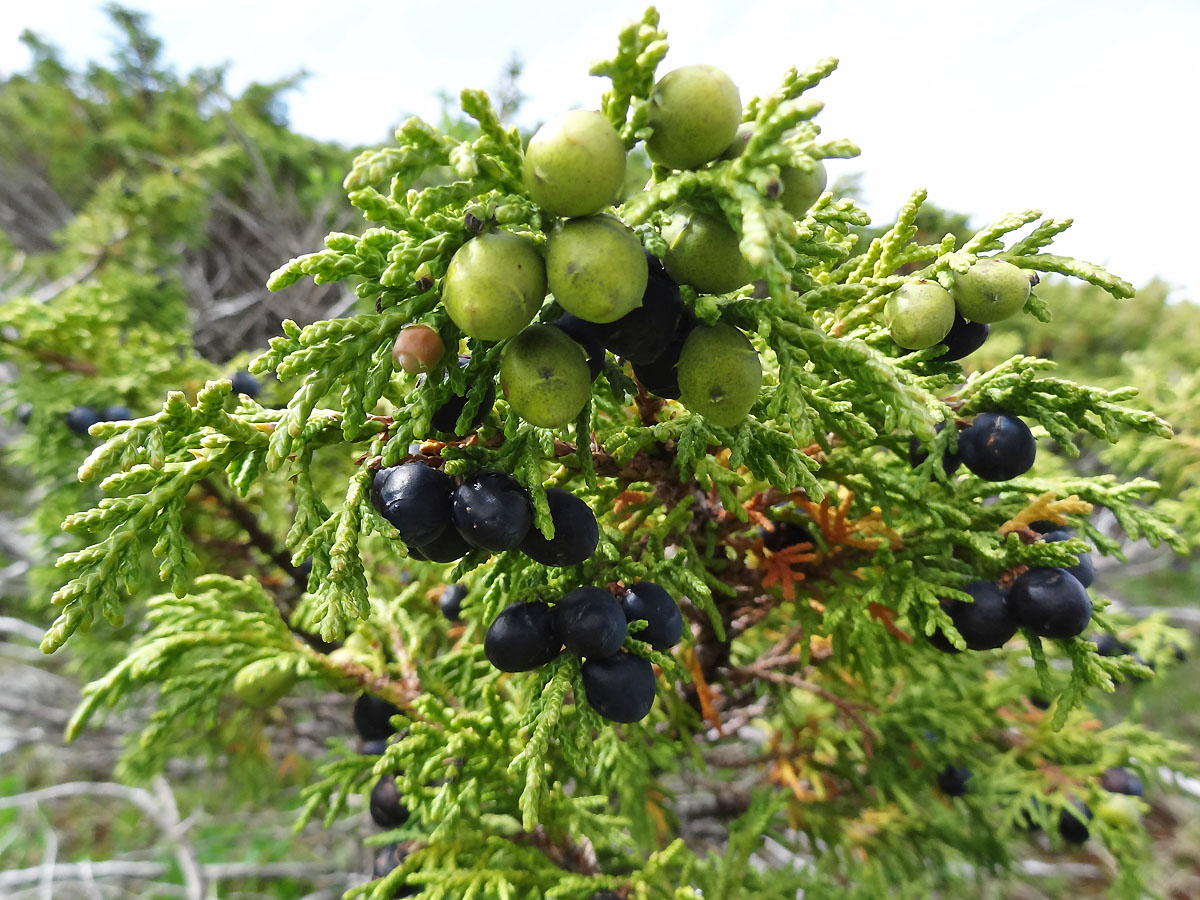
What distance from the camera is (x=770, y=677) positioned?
2291 mm

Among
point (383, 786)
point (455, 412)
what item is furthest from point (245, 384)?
point (455, 412)

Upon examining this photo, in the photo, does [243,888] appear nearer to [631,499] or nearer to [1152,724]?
[631,499]

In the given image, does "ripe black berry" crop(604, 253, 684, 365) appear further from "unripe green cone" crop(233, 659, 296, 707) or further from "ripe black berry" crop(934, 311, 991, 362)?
"unripe green cone" crop(233, 659, 296, 707)

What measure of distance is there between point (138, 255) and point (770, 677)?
6.15 metres

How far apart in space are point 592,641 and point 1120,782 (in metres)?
2.81

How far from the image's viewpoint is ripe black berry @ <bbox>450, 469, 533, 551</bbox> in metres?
1.04

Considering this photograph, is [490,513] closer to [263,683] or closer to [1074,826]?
[263,683]

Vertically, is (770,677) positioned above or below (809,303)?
below

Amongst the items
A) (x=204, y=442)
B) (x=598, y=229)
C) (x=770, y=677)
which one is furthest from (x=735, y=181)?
(x=770, y=677)

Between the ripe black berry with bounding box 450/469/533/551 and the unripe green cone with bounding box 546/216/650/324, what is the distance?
1.13 ft

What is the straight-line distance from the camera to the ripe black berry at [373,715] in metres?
2.00

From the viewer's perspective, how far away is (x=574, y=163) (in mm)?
832

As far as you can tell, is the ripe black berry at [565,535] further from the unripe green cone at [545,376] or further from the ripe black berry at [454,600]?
the ripe black berry at [454,600]

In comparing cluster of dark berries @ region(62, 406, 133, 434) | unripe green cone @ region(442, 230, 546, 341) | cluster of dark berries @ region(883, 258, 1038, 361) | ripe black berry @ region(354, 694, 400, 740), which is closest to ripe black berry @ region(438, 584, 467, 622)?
ripe black berry @ region(354, 694, 400, 740)
